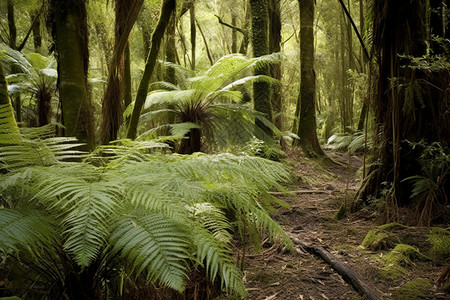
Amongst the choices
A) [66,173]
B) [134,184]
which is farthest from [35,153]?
[134,184]

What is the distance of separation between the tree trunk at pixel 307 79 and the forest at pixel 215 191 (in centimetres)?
124

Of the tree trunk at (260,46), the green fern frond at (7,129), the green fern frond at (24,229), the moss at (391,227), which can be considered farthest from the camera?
the tree trunk at (260,46)

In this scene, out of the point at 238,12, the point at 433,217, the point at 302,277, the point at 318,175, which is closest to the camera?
the point at 302,277

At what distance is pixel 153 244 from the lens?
1.11 meters

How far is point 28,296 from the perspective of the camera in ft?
4.28

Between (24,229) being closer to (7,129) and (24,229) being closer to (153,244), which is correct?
(153,244)

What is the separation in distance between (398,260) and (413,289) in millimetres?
371

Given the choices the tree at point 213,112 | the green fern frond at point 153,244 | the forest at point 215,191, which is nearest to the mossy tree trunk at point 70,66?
the forest at point 215,191

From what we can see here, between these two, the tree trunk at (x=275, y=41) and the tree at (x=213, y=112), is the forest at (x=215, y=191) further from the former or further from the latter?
the tree trunk at (x=275, y=41)

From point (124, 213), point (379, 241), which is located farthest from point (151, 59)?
point (379, 241)

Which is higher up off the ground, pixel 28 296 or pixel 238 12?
pixel 238 12

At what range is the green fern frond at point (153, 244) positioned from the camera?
1036 millimetres

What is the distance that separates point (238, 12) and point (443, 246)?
482 inches

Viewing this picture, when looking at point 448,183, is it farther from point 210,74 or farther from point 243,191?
point 210,74
